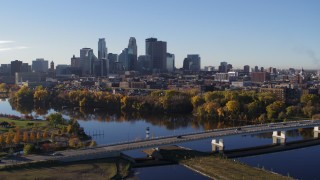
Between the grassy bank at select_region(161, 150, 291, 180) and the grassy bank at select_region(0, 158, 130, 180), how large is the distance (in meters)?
3.83

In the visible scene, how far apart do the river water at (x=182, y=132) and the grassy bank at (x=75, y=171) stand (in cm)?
130

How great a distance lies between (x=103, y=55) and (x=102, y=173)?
162 m

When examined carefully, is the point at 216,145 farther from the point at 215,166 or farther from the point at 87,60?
the point at 87,60

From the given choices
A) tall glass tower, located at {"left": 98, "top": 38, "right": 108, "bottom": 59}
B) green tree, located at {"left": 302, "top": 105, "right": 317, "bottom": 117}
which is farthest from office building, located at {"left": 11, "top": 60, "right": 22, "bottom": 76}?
green tree, located at {"left": 302, "top": 105, "right": 317, "bottom": 117}

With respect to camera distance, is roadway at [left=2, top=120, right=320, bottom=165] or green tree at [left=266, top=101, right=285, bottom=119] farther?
green tree at [left=266, top=101, right=285, bottom=119]

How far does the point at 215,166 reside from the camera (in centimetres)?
2588

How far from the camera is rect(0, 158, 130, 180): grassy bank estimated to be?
22469 millimetres

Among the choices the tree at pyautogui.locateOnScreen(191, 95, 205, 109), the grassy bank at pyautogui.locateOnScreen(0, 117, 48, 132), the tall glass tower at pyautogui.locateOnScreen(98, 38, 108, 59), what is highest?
the tall glass tower at pyautogui.locateOnScreen(98, 38, 108, 59)

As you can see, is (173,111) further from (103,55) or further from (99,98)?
(103,55)

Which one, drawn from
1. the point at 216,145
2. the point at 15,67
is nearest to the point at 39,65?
the point at 15,67

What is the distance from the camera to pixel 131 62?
166000mm

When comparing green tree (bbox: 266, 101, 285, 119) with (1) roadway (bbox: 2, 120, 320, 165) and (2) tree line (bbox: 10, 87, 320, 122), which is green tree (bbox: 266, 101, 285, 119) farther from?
(1) roadway (bbox: 2, 120, 320, 165)

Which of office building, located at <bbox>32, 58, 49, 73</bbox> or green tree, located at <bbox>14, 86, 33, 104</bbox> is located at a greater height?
office building, located at <bbox>32, 58, 49, 73</bbox>

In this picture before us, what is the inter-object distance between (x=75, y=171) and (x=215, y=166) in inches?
314
